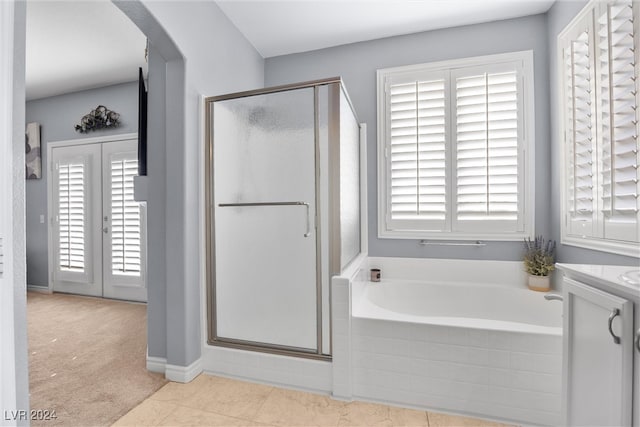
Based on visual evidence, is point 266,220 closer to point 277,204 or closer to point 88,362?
point 277,204

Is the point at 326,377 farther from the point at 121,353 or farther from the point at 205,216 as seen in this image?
the point at 121,353

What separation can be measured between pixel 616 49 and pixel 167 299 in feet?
9.66

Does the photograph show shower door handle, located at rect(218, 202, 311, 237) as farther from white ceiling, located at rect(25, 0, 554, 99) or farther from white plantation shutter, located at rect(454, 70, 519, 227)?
white ceiling, located at rect(25, 0, 554, 99)

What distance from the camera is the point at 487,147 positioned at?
253cm

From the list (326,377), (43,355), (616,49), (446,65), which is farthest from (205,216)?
(616,49)

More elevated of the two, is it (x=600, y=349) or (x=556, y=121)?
(x=556, y=121)

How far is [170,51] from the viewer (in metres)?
1.93

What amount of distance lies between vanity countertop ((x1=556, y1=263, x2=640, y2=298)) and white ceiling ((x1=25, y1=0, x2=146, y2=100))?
3.27 meters

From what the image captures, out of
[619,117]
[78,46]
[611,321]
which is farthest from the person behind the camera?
[78,46]

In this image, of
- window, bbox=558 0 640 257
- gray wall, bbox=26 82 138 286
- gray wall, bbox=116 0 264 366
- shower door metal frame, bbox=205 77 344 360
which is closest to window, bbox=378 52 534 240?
window, bbox=558 0 640 257

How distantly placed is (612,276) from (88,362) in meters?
2.99

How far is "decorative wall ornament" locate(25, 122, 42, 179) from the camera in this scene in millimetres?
4125

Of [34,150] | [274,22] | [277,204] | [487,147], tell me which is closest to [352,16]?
[274,22]

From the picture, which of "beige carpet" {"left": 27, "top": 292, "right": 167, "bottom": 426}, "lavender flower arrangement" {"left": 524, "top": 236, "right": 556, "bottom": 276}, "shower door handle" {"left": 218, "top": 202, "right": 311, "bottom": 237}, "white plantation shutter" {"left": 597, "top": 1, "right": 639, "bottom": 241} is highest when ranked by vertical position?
"white plantation shutter" {"left": 597, "top": 1, "right": 639, "bottom": 241}
